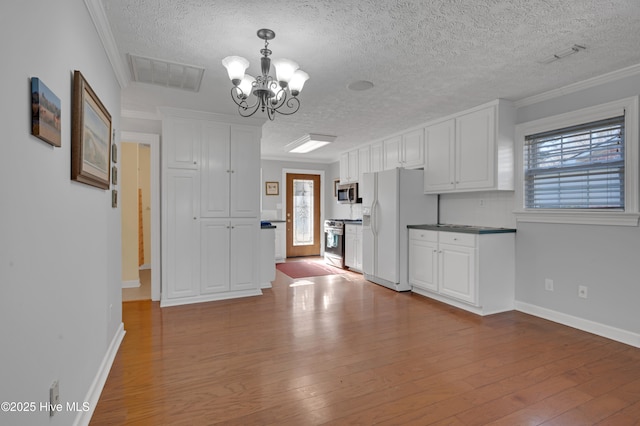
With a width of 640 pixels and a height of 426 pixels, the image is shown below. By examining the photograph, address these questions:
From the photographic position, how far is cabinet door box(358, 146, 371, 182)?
593cm

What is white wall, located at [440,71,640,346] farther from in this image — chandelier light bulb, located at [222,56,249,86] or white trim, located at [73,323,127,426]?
white trim, located at [73,323,127,426]

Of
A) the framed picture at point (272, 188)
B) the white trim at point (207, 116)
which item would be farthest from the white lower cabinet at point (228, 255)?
the framed picture at point (272, 188)

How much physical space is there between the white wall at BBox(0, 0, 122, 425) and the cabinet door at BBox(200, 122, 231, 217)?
76.5 inches

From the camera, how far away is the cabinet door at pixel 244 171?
425cm

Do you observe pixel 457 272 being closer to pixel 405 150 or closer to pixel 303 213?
pixel 405 150

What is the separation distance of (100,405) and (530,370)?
286 centimetres

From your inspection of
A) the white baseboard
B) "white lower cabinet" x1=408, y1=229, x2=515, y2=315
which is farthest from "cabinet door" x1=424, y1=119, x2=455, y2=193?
the white baseboard

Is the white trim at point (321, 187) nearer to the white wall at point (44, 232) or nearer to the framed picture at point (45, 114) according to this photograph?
the white wall at point (44, 232)

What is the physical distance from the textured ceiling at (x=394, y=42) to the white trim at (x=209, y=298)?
7.57 feet

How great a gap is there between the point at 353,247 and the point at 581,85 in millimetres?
3925

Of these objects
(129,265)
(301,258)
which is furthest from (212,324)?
(301,258)

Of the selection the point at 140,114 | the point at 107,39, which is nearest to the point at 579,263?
the point at 107,39

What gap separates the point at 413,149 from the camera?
15.9 ft

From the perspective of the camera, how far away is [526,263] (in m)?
3.70
